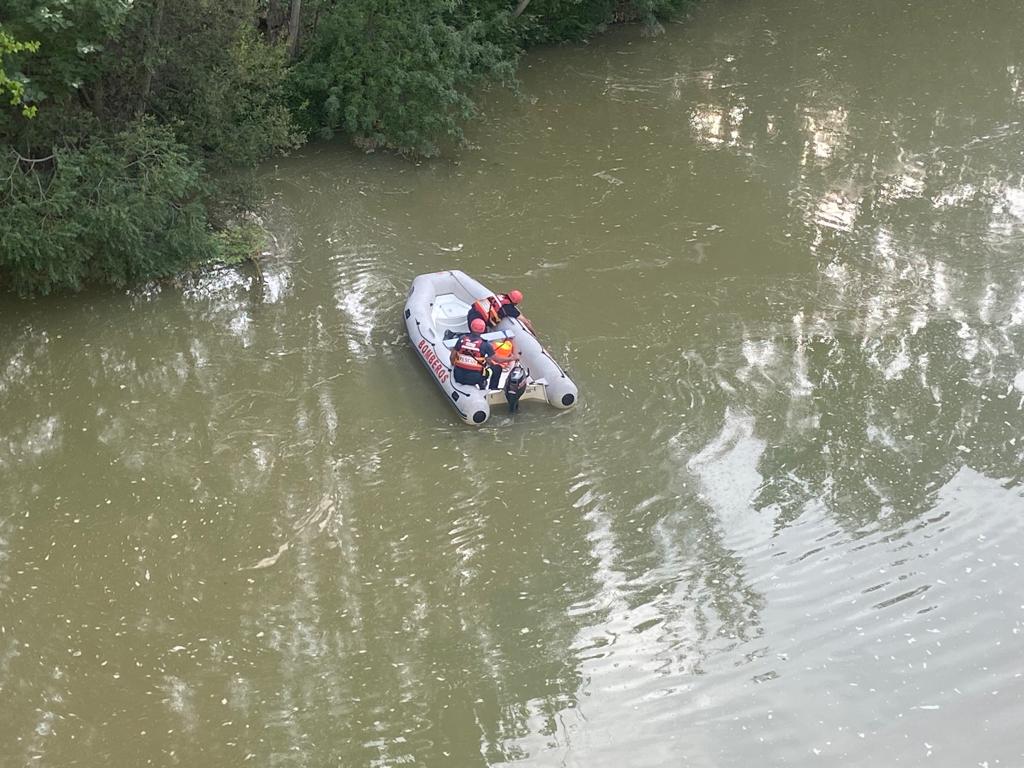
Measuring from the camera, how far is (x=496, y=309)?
30.4 ft

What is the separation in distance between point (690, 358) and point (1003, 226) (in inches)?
193

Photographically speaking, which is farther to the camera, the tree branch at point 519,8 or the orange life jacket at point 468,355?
the tree branch at point 519,8

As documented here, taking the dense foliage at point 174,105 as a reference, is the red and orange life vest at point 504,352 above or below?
below

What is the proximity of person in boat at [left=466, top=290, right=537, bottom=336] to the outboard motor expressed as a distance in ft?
2.78

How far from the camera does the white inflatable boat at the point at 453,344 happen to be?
8492mm

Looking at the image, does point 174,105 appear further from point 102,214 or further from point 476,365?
point 476,365

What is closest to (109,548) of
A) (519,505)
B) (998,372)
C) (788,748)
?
(519,505)

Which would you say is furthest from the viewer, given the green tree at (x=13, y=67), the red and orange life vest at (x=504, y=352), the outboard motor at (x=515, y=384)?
the red and orange life vest at (x=504, y=352)

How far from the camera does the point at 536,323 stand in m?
10.0

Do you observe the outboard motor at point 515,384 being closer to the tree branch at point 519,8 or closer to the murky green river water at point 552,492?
the murky green river water at point 552,492

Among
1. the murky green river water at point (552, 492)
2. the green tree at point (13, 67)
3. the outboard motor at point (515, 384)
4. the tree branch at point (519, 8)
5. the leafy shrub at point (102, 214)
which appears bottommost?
the murky green river water at point (552, 492)

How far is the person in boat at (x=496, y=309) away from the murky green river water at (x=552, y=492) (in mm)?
618

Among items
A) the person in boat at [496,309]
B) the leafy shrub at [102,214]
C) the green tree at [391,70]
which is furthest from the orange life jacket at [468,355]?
the green tree at [391,70]

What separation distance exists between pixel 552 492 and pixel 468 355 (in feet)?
4.60
